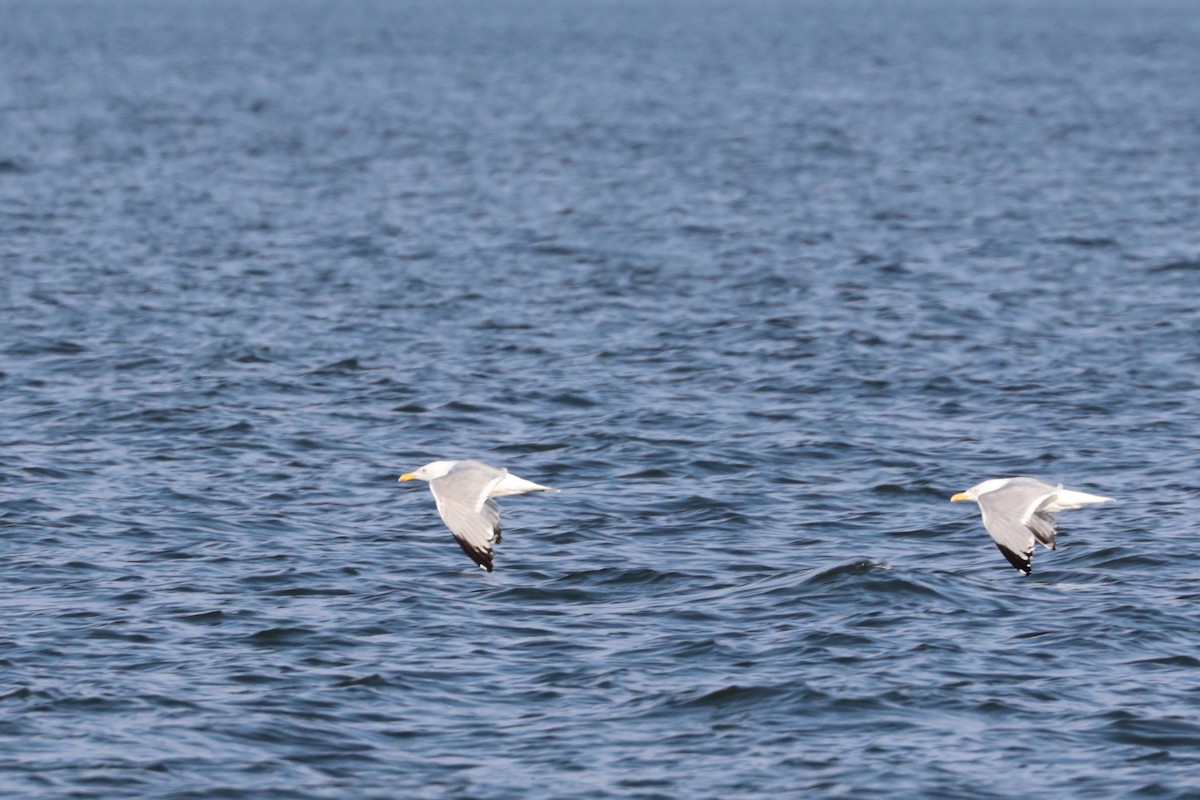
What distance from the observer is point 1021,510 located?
1441 cm

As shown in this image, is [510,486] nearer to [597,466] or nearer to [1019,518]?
[1019,518]

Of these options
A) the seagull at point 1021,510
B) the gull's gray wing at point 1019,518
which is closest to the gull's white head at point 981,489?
the seagull at point 1021,510

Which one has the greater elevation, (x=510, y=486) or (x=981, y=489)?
(x=510, y=486)

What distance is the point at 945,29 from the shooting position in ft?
409

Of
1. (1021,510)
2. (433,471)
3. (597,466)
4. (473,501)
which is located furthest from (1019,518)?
(597,466)

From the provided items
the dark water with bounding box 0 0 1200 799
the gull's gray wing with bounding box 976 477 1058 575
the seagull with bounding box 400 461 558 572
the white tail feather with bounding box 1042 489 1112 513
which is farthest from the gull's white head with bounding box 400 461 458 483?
the white tail feather with bounding box 1042 489 1112 513

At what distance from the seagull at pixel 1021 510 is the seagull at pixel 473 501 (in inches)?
135

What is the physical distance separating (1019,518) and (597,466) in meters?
6.34

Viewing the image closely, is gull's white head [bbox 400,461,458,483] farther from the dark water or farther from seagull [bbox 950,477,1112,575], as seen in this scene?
seagull [bbox 950,477,1112,575]

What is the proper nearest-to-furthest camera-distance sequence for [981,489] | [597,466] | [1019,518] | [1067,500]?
[1019,518] → [1067,500] → [981,489] → [597,466]

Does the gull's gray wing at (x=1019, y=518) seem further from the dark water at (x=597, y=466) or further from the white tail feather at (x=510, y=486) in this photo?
the white tail feather at (x=510, y=486)

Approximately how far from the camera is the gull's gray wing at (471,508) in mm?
14031

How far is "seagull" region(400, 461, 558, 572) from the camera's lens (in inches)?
554

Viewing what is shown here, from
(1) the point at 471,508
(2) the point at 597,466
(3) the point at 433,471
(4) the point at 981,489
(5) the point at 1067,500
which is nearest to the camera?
(1) the point at 471,508
